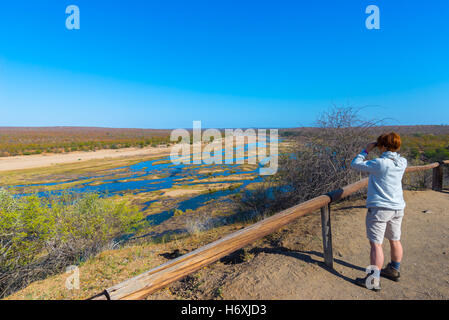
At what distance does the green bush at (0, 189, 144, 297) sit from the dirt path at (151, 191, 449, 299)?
312 centimetres

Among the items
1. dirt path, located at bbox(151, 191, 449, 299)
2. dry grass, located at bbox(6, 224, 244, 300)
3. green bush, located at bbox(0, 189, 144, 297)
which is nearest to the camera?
dirt path, located at bbox(151, 191, 449, 299)

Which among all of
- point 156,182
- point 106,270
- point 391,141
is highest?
point 391,141

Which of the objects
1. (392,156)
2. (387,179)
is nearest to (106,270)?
(387,179)

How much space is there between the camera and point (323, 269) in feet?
10.4

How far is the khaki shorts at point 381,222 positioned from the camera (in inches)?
98.8

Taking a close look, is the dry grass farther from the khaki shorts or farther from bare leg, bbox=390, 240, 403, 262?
bare leg, bbox=390, 240, 403, 262

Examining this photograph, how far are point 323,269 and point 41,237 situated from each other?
5230 millimetres

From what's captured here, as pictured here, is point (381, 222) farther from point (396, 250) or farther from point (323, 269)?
point (323, 269)

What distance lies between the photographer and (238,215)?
8.60m

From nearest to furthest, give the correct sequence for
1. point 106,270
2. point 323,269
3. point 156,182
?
point 323,269
point 106,270
point 156,182

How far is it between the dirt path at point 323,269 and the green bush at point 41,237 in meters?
3.12

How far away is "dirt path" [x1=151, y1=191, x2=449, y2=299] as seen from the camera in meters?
2.66

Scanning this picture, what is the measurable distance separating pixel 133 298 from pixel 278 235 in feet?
12.9

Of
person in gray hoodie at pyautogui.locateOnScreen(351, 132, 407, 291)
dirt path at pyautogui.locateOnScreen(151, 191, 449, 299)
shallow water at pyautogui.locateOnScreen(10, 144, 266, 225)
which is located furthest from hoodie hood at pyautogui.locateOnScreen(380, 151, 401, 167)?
shallow water at pyautogui.locateOnScreen(10, 144, 266, 225)
